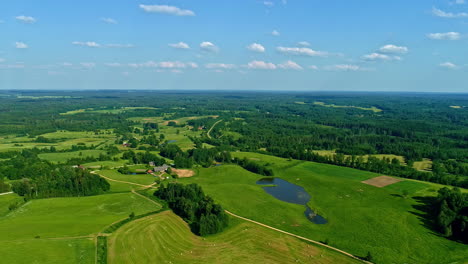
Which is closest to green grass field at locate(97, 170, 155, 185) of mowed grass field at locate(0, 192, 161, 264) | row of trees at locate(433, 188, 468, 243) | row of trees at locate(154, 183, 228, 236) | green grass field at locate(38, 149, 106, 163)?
mowed grass field at locate(0, 192, 161, 264)

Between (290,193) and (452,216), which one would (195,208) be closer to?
(290,193)

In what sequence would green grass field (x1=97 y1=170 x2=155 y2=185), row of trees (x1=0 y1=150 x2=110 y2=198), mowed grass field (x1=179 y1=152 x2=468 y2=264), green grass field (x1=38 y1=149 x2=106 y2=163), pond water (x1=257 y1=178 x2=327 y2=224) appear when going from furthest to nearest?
green grass field (x1=38 y1=149 x2=106 y2=163) → green grass field (x1=97 y1=170 x2=155 y2=185) → row of trees (x1=0 y1=150 x2=110 y2=198) → pond water (x1=257 y1=178 x2=327 y2=224) → mowed grass field (x1=179 y1=152 x2=468 y2=264)

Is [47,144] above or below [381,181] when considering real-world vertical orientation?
above

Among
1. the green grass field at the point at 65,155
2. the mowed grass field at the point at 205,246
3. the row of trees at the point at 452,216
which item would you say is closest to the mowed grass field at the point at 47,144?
the green grass field at the point at 65,155

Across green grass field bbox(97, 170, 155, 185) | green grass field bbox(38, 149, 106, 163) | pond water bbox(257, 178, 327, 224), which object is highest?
green grass field bbox(38, 149, 106, 163)

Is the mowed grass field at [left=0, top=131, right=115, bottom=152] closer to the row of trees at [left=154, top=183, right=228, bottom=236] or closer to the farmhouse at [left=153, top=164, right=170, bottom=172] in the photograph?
the farmhouse at [left=153, top=164, right=170, bottom=172]

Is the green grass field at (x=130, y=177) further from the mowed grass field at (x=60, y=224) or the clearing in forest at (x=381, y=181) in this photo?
the clearing in forest at (x=381, y=181)

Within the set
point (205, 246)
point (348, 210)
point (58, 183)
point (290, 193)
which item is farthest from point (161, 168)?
point (348, 210)
